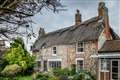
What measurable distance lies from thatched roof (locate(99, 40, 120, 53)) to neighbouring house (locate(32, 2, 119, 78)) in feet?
2.58

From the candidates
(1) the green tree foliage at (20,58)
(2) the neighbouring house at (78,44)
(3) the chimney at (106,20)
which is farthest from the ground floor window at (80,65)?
(1) the green tree foliage at (20,58)

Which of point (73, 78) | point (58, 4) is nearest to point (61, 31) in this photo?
point (73, 78)

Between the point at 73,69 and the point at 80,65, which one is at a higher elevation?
the point at 80,65

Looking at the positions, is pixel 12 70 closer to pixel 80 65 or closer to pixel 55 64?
pixel 55 64

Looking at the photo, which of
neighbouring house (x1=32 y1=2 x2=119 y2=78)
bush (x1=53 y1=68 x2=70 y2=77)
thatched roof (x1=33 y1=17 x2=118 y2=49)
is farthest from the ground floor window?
thatched roof (x1=33 y1=17 x2=118 y2=49)

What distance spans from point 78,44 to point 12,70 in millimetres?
11057

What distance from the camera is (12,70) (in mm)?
45875

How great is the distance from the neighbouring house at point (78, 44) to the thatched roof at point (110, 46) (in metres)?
0.79

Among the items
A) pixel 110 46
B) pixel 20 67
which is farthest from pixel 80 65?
pixel 20 67

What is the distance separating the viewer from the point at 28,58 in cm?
5184

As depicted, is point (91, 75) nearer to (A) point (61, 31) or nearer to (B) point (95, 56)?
(B) point (95, 56)

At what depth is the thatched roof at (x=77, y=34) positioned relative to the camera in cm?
4000

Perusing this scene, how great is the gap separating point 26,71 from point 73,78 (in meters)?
16.3

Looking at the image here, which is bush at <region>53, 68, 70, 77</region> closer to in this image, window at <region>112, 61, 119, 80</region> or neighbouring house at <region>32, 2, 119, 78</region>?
neighbouring house at <region>32, 2, 119, 78</region>
